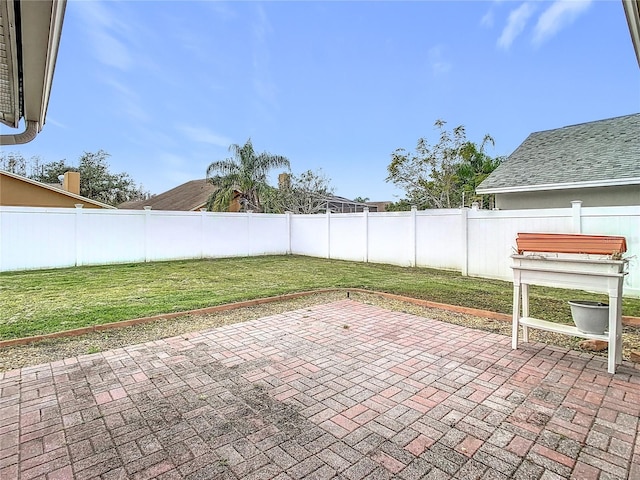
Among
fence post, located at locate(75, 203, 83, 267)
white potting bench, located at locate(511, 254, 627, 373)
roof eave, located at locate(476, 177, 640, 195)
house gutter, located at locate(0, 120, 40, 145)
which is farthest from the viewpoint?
fence post, located at locate(75, 203, 83, 267)

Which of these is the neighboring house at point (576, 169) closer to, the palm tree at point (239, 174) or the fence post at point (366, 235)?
the fence post at point (366, 235)

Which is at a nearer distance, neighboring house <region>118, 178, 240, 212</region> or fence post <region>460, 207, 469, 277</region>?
fence post <region>460, 207, 469, 277</region>

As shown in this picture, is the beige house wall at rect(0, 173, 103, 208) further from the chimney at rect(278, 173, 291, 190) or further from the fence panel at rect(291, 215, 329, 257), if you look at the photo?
the chimney at rect(278, 173, 291, 190)

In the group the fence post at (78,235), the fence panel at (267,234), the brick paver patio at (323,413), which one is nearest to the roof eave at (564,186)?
the brick paver patio at (323,413)

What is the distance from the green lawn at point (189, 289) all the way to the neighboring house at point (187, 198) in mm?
10136

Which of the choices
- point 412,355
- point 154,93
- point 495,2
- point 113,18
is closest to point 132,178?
point 154,93

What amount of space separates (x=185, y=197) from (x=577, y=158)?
21.7 m

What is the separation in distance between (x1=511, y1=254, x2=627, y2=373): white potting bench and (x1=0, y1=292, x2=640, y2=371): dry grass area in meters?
0.63

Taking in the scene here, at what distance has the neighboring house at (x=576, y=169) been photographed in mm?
8508

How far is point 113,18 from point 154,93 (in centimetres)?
600

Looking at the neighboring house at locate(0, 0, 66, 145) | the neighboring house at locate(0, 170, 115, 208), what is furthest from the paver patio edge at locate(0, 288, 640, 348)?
the neighboring house at locate(0, 170, 115, 208)

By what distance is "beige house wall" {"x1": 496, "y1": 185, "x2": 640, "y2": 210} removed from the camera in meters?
8.44

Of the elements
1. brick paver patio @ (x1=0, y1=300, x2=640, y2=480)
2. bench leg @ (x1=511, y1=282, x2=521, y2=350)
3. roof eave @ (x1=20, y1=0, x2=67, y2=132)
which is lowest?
brick paver patio @ (x1=0, y1=300, x2=640, y2=480)

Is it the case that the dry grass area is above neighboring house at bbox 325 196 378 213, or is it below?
below
